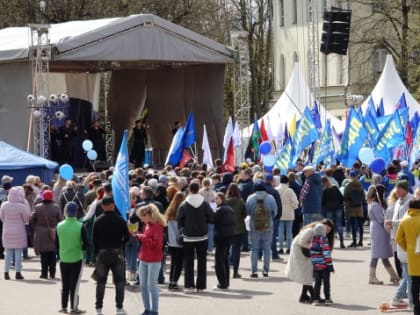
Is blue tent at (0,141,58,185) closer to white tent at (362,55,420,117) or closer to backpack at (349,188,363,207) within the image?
backpack at (349,188,363,207)

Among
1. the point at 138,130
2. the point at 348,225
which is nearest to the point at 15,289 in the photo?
the point at 348,225

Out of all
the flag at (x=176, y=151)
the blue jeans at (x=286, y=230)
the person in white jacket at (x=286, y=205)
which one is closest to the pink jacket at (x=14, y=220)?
the person in white jacket at (x=286, y=205)

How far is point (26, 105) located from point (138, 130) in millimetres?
5441

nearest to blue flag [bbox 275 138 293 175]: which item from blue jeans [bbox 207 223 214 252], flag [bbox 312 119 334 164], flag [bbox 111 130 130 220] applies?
flag [bbox 312 119 334 164]

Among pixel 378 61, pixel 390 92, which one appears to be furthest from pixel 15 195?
pixel 378 61

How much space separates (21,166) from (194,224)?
10.7m

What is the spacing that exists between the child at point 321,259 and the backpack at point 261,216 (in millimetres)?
3071

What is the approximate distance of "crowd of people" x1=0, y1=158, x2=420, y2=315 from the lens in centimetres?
1518

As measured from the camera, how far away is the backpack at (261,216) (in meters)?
19.3

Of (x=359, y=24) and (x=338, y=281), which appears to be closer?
(x=338, y=281)

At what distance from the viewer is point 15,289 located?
1858 centimetres

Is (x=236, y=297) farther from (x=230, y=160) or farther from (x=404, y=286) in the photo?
(x=230, y=160)

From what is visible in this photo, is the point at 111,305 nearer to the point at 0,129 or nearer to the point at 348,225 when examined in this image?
the point at 348,225

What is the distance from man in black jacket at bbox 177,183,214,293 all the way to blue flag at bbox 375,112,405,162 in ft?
36.3
